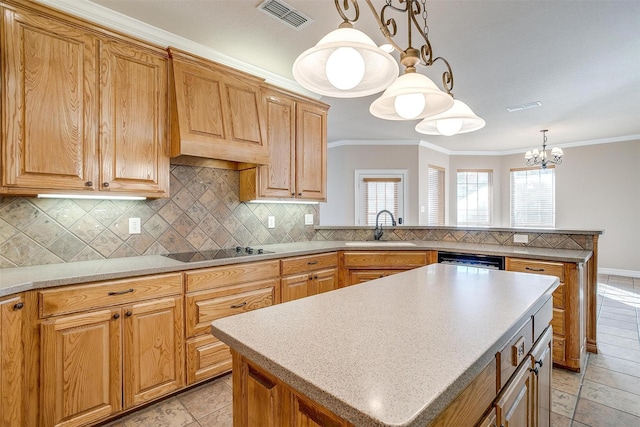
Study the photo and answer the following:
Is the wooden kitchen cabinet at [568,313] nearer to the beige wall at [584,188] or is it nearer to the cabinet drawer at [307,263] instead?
the cabinet drawer at [307,263]

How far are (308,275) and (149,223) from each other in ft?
4.56

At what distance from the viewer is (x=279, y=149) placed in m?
3.07

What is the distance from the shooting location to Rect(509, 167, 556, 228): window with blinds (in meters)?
6.79

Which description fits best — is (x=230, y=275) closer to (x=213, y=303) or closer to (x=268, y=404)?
(x=213, y=303)

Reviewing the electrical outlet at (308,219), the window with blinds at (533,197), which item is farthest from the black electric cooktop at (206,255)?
the window with blinds at (533,197)

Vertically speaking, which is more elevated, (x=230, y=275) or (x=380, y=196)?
(x=380, y=196)

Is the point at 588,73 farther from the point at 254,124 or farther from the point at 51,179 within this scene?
the point at 51,179

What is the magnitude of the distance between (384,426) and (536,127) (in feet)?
20.4

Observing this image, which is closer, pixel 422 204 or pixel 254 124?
pixel 254 124

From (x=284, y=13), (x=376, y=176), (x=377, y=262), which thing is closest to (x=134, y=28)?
(x=284, y=13)

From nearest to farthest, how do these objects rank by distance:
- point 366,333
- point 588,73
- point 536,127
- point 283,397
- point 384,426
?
point 384,426
point 283,397
point 366,333
point 588,73
point 536,127

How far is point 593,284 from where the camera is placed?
111 inches

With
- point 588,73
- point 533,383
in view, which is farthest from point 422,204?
point 533,383

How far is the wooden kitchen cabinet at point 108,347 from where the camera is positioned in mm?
1658
